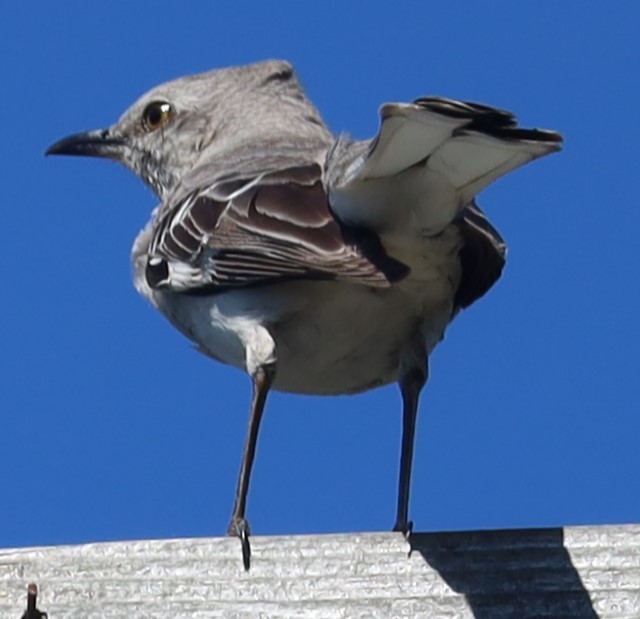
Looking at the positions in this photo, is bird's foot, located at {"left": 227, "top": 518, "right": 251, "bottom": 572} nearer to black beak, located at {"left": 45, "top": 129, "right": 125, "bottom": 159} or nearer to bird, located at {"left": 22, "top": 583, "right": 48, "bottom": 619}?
bird, located at {"left": 22, "top": 583, "right": 48, "bottom": 619}

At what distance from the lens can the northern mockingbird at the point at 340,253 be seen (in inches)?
179

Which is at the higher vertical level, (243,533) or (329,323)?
(329,323)

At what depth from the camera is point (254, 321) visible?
18.0 feet

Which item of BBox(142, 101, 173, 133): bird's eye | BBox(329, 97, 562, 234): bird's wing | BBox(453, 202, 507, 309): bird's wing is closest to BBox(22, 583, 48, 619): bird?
BBox(329, 97, 562, 234): bird's wing

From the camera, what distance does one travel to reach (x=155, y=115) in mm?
7707

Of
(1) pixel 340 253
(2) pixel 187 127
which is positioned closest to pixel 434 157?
(1) pixel 340 253

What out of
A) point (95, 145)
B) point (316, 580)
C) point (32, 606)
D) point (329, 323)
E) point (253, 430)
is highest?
point (95, 145)

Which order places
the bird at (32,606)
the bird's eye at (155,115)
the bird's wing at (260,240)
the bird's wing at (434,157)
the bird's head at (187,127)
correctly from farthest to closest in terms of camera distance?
the bird's eye at (155,115) < the bird's head at (187,127) < the bird's wing at (260,240) < the bird's wing at (434,157) < the bird at (32,606)

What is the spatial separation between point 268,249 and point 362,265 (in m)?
0.42

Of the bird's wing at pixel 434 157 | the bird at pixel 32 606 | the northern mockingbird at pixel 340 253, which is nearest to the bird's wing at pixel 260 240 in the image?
the northern mockingbird at pixel 340 253

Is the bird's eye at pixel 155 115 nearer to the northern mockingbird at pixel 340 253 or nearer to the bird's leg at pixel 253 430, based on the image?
the northern mockingbird at pixel 340 253

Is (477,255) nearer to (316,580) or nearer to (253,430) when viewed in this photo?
(253,430)

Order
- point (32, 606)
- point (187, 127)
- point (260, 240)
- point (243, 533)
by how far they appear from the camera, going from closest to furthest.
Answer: point (32, 606) < point (243, 533) < point (260, 240) < point (187, 127)

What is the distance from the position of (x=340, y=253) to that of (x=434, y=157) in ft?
1.62
